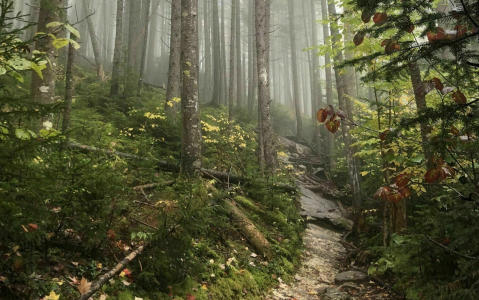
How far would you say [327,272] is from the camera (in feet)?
20.0

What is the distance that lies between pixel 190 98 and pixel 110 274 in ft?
13.5

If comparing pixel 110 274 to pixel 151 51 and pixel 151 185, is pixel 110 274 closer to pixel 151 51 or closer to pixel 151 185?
pixel 151 185

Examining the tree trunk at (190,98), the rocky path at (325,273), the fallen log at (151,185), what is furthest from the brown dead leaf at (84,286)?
the tree trunk at (190,98)

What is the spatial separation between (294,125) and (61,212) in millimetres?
27033

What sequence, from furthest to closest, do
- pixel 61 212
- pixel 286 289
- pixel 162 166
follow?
1. pixel 162 166
2. pixel 286 289
3. pixel 61 212

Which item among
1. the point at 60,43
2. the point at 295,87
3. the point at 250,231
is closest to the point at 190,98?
the point at 250,231

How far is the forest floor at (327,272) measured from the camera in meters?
4.84

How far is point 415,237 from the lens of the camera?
4.01 metres

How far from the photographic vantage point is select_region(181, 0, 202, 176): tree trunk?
6.16 m

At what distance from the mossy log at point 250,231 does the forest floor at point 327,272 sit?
73 cm

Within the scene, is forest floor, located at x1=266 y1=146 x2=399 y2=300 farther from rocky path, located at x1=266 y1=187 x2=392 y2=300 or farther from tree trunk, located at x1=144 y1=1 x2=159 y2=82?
tree trunk, located at x1=144 y1=1 x2=159 y2=82

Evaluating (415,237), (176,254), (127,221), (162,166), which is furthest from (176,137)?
(415,237)

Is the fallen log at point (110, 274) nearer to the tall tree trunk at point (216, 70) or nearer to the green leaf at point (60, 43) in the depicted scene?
the green leaf at point (60, 43)

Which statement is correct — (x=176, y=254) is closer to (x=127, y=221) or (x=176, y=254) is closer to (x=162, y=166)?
(x=127, y=221)
